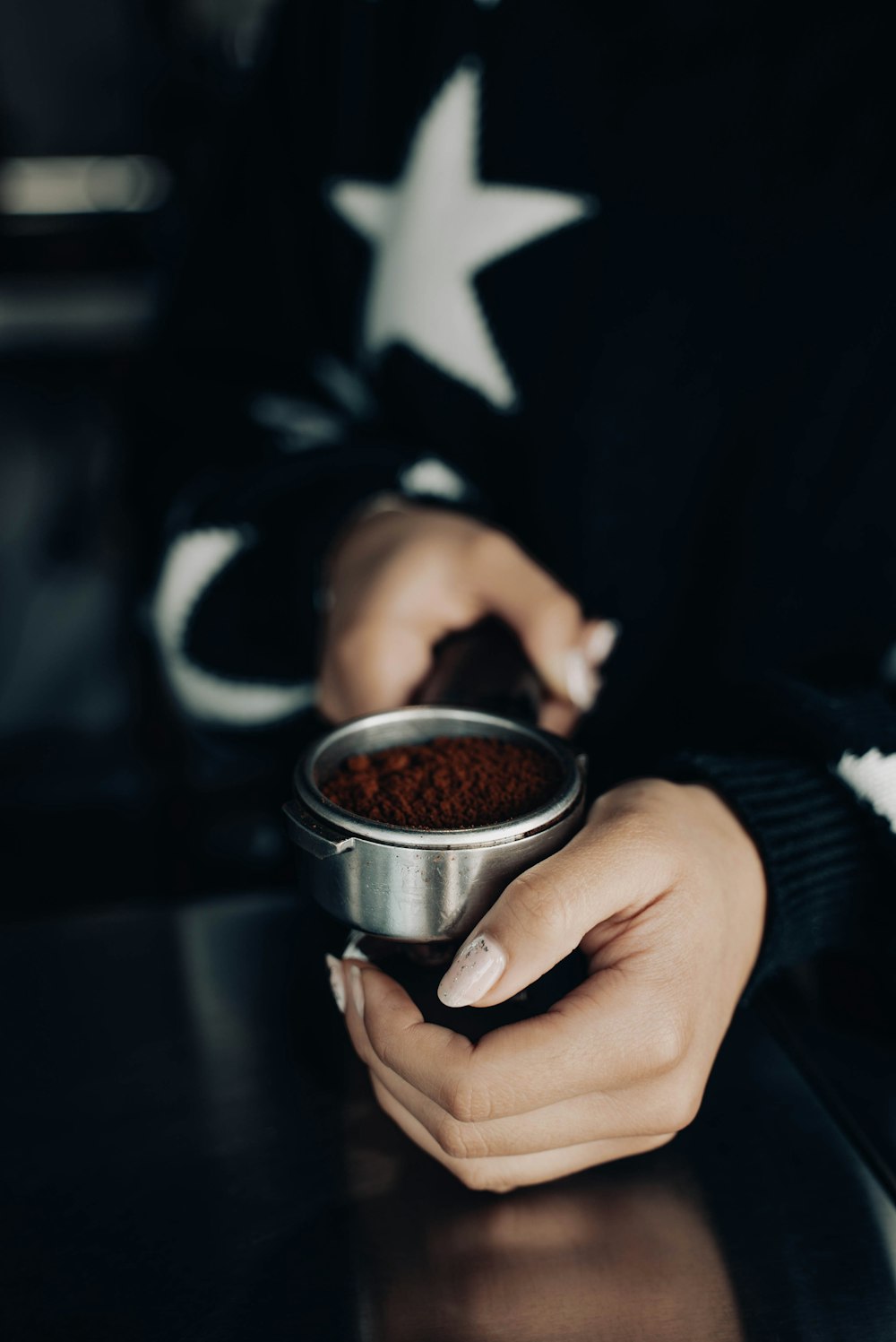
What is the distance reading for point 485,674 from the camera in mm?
664

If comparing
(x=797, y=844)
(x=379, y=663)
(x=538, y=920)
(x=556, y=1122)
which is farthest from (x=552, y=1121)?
(x=379, y=663)

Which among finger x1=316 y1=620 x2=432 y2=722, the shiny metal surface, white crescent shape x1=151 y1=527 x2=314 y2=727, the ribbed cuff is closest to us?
the shiny metal surface

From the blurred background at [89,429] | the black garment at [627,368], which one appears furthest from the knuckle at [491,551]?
the blurred background at [89,429]

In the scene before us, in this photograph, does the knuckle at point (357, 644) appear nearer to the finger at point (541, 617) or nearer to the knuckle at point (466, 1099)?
the finger at point (541, 617)

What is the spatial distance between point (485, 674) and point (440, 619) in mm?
63

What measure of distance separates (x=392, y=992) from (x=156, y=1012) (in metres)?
0.21

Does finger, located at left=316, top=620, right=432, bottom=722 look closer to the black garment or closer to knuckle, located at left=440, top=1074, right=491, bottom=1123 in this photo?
the black garment

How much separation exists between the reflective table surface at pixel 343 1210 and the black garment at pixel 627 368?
0.37 feet

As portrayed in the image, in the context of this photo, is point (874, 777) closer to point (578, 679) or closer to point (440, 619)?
point (578, 679)

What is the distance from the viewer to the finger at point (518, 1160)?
1.51 feet

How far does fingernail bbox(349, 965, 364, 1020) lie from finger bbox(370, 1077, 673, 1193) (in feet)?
0.17

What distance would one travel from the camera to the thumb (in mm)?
411

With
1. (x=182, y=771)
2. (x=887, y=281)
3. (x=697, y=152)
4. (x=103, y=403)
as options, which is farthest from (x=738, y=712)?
(x=103, y=403)

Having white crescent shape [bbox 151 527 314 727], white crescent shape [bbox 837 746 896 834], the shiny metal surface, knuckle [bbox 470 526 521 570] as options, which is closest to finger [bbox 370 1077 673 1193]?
the shiny metal surface
